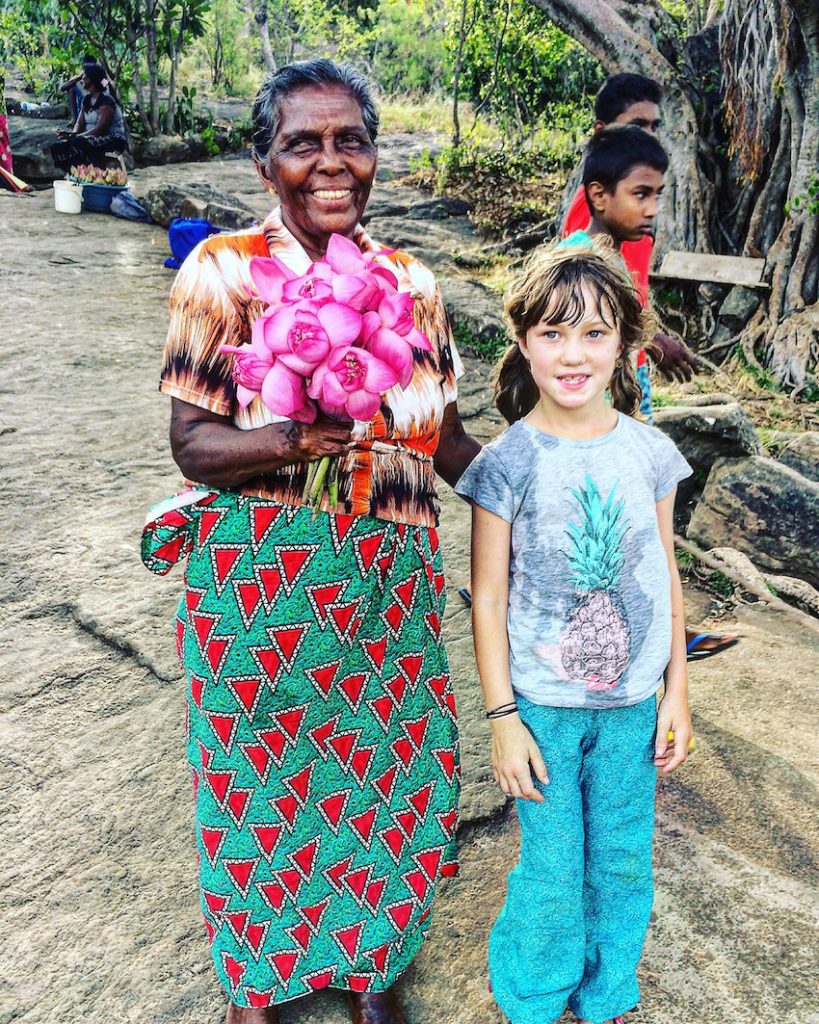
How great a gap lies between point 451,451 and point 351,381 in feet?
2.02

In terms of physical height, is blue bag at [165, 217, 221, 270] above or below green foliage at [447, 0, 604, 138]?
below

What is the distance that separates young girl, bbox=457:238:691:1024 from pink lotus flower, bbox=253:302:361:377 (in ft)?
1.49

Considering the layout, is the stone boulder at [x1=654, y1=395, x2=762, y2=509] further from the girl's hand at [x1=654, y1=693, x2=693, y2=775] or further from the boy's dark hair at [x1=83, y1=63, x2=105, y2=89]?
the boy's dark hair at [x1=83, y1=63, x2=105, y2=89]

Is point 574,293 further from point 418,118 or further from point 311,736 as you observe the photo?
point 418,118

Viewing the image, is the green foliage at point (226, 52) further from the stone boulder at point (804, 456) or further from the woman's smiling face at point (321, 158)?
the woman's smiling face at point (321, 158)

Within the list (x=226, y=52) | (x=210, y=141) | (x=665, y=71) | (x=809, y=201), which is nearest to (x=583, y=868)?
(x=809, y=201)

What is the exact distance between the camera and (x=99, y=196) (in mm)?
9953

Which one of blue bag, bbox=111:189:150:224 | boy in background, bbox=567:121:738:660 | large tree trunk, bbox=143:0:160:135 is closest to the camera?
boy in background, bbox=567:121:738:660

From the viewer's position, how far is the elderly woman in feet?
5.03

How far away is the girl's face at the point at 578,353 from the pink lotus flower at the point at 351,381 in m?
0.39

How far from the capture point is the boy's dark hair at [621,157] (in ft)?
8.78

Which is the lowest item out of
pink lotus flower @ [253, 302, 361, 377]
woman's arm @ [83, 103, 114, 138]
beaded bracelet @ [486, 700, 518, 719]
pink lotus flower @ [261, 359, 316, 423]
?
beaded bracelet @ [486, 700, 518, 719]

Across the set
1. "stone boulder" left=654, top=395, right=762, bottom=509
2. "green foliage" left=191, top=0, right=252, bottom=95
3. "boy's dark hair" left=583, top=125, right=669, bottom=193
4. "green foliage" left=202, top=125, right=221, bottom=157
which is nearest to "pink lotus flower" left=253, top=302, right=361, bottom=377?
"boy's dark hair" left=583, top=125, right=669, bottom=193

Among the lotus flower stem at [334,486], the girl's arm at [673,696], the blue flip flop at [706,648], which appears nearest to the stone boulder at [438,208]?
the blue flip flop at [706,648]
